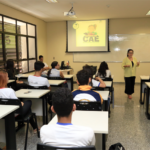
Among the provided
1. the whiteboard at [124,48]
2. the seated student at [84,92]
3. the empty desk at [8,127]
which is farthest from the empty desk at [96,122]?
the whiteboard at [124,48]

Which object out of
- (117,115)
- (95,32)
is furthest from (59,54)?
(117,115)

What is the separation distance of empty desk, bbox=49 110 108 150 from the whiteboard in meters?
6.21

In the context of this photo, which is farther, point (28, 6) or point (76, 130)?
point (28, 6)

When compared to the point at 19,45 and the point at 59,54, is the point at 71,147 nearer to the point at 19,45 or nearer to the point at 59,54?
the point at 19,45

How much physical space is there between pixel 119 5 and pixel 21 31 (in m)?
3.41

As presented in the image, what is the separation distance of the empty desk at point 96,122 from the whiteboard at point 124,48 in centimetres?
621

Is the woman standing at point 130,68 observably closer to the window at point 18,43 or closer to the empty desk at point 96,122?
the empty desk at point 96,122

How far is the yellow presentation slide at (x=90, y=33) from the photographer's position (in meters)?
7.73

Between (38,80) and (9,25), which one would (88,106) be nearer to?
(38,80)

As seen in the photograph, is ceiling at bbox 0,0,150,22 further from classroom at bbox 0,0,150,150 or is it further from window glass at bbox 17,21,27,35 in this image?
window glass at bbox 17,21,27,35

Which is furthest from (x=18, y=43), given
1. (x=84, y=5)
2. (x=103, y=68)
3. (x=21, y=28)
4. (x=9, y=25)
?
(x=103, y=68)

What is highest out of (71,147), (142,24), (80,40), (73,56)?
(142,24)

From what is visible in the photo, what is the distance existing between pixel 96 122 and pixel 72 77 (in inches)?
139

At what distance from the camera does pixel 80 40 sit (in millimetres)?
7953
